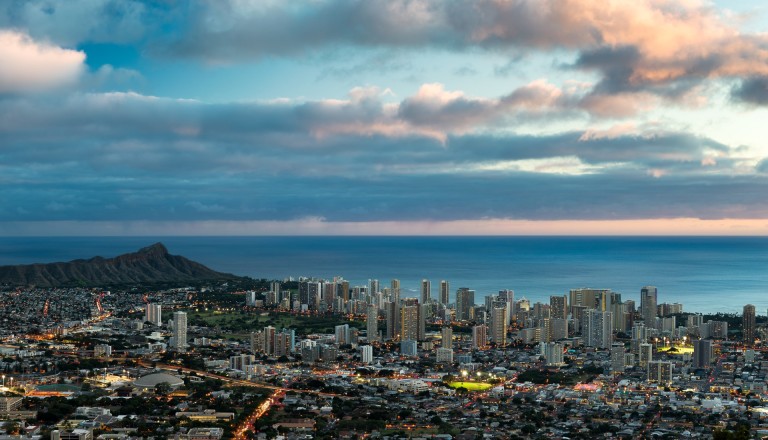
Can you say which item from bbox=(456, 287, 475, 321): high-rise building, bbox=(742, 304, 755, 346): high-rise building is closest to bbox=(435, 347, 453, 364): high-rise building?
bbox=(456, 287, 475, 321): high-rise building

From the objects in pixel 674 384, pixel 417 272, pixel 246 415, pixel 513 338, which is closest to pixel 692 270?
pixel 417 272

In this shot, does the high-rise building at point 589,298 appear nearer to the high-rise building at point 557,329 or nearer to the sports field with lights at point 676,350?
the high-rise building at point 557,329

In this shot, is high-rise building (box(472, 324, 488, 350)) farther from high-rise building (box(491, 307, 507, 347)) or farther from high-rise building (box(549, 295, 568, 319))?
high-rise building (box(549, 295, 568, 319))

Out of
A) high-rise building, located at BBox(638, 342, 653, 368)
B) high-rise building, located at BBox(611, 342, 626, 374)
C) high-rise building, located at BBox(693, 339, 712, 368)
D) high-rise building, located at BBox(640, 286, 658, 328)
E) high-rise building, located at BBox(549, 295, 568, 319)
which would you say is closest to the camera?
high-rise building, located at BBox(611, 342, 626, 374)

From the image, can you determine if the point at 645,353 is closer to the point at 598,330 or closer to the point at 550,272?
the point at 598,330

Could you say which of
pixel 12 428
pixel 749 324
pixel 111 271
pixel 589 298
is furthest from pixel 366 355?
pixel 111 271

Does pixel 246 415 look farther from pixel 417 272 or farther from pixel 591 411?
pixel 417 272
